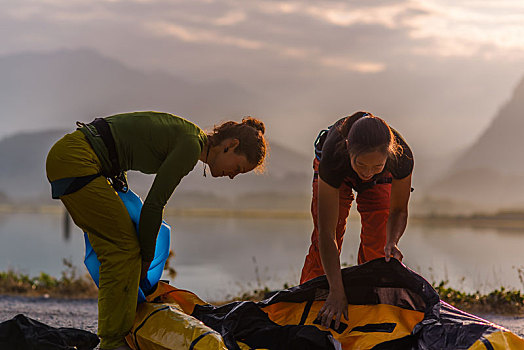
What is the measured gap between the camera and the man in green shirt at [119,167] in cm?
307

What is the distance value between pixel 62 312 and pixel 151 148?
102 inches

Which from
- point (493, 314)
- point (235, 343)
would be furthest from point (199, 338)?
point (493, 314)

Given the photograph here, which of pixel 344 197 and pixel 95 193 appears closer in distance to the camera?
pixel 95 193

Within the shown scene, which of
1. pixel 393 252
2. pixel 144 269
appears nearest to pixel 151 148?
pixel 144 269

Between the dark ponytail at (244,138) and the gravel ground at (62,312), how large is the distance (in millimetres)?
1909

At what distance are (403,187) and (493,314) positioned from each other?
7.79 feet

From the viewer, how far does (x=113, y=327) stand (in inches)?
123

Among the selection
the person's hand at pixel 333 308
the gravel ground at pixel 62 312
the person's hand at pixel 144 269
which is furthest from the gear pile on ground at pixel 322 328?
the gravel ground at pixel 62 312

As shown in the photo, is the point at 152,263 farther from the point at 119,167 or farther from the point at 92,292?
the point at 92,292

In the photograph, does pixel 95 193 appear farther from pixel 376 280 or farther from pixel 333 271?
pixel 376 280

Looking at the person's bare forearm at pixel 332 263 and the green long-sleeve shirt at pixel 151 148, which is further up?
the green long-sleeve shirt at pixel 151 148

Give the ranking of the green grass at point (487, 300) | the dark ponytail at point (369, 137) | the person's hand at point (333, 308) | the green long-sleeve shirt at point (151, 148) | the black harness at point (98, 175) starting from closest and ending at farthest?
the dark ponytail at point (369, 137) < the green long-sleeve shirt at point (151, 148) < the black harness at point (98, 175) < the person's hand at point (333, 308) < the green grass at point (487, 300)

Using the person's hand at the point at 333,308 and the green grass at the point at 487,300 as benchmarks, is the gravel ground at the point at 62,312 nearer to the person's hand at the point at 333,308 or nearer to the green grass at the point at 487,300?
the green grass at the point at 487,300

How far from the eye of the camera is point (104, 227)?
3.11m
